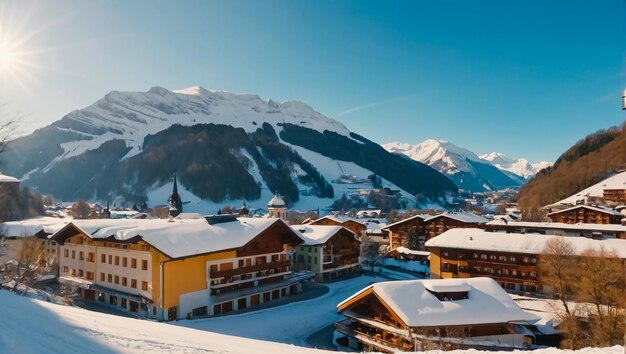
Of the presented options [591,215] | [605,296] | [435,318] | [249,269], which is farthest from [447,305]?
[591,215]

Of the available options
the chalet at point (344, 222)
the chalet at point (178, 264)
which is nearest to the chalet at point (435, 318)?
the chalet at point (178, 264)

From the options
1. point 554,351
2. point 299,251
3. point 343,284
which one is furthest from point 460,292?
point 299,251

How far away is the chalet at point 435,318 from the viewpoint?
24516mm

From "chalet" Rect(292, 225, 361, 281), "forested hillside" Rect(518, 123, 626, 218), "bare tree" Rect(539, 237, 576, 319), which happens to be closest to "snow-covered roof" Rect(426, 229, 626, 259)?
"bare tree" Rect(539, 237, 576, 319)

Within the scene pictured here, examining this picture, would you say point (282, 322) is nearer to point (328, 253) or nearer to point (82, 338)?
point (328, 253)

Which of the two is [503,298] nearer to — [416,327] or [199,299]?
[416,327]

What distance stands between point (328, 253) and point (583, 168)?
116191 mm

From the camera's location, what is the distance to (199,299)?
110 feet

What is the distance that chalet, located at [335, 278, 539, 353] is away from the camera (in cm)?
2452

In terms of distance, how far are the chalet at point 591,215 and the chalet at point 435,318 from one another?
5248cm

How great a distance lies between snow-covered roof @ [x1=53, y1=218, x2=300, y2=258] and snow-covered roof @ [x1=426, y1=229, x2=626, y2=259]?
737 inches

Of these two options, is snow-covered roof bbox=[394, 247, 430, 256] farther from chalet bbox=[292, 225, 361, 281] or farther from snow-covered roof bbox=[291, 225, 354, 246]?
snow-covered roof bbox=[291, 225, 354, 246]

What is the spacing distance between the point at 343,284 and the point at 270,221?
13.1m

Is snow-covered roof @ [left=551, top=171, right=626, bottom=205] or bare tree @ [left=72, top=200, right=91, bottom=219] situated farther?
snow-covered roof @ [left=551, top=171, right=626, bottom=205]
